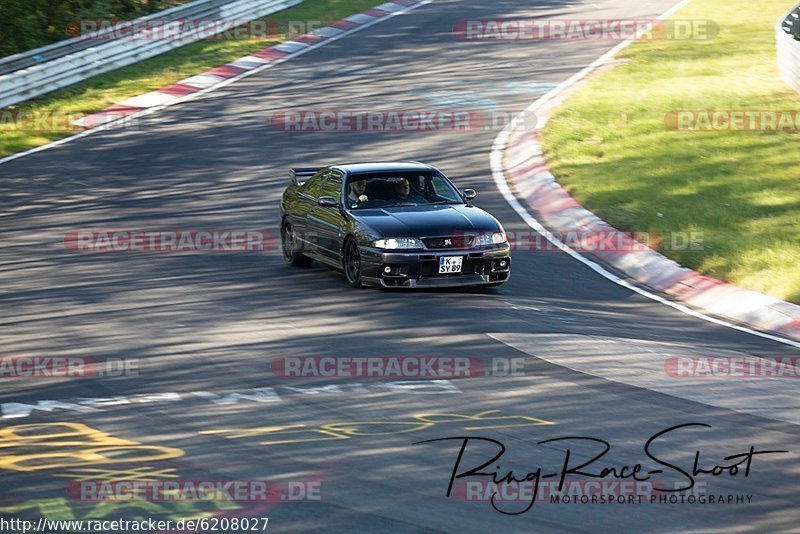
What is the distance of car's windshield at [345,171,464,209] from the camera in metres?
15.8

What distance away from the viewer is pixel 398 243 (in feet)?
47.4

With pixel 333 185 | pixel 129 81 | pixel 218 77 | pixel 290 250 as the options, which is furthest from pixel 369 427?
pixel 218 77

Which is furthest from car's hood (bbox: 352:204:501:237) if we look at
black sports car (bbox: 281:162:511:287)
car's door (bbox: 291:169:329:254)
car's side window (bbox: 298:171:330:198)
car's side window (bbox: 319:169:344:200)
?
car's side window (bbox: 298:171:330:198)

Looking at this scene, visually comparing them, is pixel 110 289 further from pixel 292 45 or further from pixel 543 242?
pixel 292 45

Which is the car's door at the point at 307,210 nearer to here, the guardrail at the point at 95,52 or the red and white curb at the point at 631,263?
the red and white curb at the point at 631,263

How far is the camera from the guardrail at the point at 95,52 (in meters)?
28.6

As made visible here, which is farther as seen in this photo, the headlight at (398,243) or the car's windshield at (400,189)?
Answer: the car's windshield at (400,189)

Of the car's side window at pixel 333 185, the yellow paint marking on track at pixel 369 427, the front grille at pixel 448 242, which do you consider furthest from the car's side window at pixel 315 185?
the yellow paint marking on track at pixel 369 427

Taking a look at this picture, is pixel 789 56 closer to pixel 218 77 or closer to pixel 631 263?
pixel 631 263

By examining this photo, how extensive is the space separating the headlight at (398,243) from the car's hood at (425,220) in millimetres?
66

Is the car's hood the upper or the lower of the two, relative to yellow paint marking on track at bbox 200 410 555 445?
upper

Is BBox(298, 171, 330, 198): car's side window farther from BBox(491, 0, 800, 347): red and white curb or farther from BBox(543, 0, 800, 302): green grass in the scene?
BBox(543, 0, 800, 302): green grass

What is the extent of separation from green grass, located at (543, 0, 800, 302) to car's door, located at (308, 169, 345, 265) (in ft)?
14.3

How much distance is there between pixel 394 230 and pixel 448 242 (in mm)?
630
